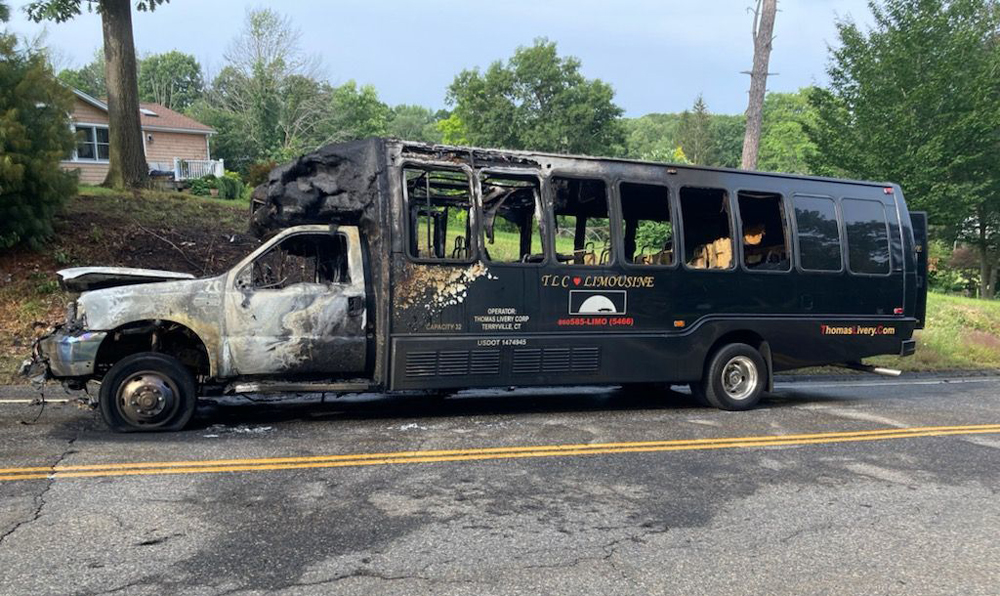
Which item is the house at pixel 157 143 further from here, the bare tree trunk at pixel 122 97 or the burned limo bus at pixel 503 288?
the burned limo bus at pixel 503 288

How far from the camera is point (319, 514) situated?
4.76 meters

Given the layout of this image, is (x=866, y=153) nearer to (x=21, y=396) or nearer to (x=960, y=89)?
(x=960, y=89)

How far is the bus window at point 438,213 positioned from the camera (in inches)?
296

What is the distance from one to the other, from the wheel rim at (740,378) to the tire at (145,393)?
19.7 ft

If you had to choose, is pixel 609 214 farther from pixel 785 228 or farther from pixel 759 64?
pixel 759 64

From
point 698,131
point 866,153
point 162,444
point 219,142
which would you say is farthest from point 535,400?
point 698,131

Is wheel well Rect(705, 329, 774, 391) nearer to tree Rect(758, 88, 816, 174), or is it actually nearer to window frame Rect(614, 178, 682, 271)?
window frame Rect(614, 178, 682, 271)

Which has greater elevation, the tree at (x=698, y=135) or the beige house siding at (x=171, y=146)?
the tree at (x=698, y=135)

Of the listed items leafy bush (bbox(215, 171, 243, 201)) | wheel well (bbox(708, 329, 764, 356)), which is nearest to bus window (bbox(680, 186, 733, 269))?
wheel well (bbox(708, 329, 764, 356))

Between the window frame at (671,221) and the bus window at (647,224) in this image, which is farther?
the bus window at (647,224)

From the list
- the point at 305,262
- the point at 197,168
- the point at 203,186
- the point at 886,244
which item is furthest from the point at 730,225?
the point at 197,168

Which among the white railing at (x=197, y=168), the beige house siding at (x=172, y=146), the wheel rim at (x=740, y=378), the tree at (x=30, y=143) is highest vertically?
the beige house siding at (x=172, y=146)

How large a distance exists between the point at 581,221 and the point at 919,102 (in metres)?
17.0

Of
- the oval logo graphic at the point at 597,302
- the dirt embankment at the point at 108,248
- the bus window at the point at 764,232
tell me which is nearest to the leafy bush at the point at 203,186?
the dirt embankment at the point at 108,248
